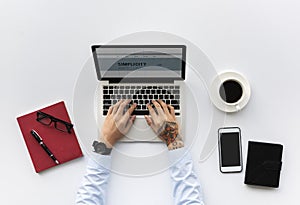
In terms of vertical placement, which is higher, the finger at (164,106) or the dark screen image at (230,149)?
the finger at (164,106)

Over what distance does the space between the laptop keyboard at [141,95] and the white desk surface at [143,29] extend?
114 millimetres

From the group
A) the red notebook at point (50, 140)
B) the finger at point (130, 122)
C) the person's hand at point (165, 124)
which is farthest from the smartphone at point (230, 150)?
the red notebook at point (50, 140)

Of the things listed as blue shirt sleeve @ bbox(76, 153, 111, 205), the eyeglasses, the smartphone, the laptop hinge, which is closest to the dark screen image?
the smartphone

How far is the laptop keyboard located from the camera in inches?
52.0

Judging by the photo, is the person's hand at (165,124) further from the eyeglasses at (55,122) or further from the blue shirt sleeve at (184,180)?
the eyeglasses at (55,122)

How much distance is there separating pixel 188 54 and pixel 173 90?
11 centimetres

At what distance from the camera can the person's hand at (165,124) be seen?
131cm

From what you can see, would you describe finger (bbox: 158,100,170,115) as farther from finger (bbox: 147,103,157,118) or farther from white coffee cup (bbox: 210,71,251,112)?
white coffee cup (bbox: 210,71,251,112)

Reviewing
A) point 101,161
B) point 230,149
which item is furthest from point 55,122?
point 230,149

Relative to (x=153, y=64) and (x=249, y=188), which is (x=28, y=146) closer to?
(x=153, y=64)

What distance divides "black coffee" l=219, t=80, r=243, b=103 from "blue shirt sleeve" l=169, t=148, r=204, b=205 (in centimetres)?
19

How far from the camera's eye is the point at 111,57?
1.27m

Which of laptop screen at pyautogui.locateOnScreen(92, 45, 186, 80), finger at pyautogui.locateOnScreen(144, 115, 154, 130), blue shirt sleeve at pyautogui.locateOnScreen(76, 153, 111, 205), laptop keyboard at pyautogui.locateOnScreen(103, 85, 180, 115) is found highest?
laptop screen at pyautogui.locateOnScreen(92, 45, 186, 80)

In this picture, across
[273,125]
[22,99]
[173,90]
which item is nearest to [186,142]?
[173,90]
